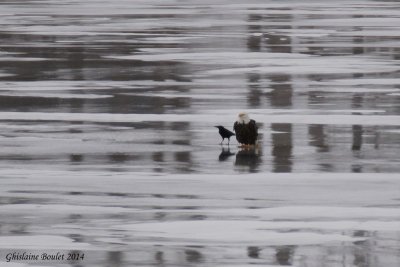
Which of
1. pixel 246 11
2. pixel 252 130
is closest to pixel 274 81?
pixel 252 130

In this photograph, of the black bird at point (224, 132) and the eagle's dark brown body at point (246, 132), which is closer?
the eagle's dark brown body at point (246, 132)

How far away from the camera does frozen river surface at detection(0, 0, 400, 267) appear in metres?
9.09

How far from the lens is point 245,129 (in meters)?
13.5

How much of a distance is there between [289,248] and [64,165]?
163 inches

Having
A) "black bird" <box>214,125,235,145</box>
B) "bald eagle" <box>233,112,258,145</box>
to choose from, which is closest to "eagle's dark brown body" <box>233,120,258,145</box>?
"bald eagle" <box>233,112,258,145</box>

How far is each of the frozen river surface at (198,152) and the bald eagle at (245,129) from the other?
14 cm

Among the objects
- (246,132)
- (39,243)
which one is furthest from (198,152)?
(39,243)

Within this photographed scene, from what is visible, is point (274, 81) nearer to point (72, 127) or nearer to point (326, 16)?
point (72, 127)

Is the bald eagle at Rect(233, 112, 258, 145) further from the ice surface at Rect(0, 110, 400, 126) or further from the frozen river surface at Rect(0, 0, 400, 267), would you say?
the ice surface at Rect(0, 110, 400, 126)

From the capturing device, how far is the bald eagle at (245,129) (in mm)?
13393

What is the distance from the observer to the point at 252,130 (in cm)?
1350

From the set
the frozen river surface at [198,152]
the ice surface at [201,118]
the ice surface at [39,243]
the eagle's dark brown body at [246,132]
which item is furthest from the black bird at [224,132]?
the ice surface at [39,243]

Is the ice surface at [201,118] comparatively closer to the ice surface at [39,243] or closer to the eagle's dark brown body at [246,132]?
the eagle's dark brown body at [246,132]

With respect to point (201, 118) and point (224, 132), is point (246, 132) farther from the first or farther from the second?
point (201, 118)
